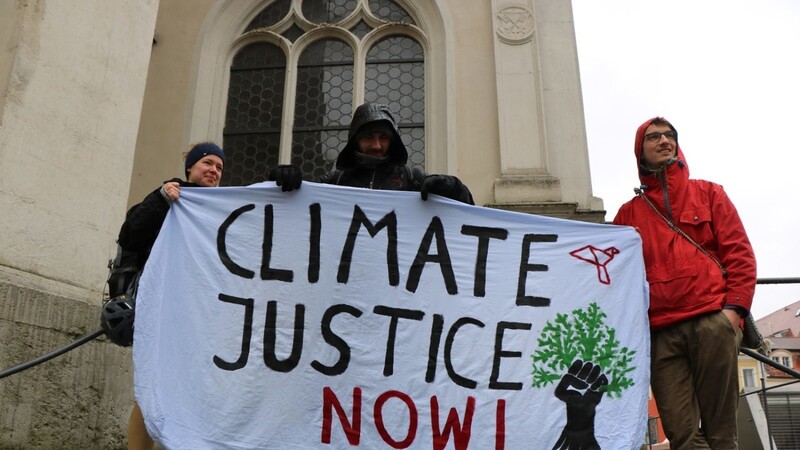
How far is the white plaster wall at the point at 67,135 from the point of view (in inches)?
168

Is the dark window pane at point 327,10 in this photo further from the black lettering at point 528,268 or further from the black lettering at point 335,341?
the black lettering at point 335,341

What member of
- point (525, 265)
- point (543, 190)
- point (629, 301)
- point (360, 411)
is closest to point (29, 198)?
point (360, 411)

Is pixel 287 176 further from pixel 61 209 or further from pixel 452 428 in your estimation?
pixel 61 209

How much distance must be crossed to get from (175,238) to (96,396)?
4.54 feet

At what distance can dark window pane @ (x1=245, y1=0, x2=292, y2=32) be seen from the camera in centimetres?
924

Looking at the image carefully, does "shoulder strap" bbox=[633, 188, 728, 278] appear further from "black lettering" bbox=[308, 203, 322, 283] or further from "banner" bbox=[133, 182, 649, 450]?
"black lettering" bbox=[308, 203, 322, 283]

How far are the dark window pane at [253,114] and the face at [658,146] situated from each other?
559 cm

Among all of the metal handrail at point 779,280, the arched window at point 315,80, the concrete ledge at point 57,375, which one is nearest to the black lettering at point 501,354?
the metal handrail at point 779,280

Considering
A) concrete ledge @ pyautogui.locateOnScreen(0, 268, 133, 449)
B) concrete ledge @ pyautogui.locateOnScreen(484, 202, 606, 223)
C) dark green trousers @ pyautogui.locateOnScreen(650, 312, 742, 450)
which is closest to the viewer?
dark green trousers @ pyautogui.locateOnScreen(650, 312, 742, 450)

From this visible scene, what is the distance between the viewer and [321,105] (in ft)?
29.0

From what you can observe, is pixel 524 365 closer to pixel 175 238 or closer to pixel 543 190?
pixel 175 238

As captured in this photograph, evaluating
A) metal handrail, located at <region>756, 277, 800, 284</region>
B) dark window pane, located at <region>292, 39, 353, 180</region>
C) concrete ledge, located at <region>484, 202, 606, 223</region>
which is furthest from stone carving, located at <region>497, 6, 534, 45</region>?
metal handrail, located at <region>756, 277, 800, 284</region>

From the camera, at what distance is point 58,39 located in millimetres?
4656

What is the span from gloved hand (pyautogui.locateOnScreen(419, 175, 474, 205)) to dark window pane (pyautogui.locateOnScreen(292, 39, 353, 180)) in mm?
4621
